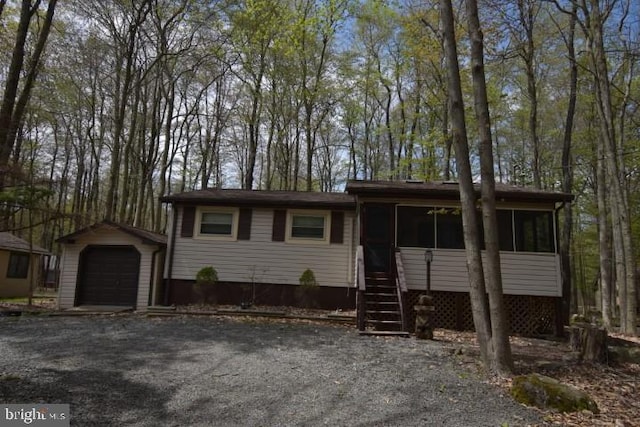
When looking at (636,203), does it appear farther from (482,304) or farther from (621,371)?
(482,304)

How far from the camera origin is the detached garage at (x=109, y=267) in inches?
466

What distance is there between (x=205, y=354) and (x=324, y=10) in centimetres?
1681

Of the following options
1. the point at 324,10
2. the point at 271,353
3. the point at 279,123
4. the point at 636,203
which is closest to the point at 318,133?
the point at 279,123

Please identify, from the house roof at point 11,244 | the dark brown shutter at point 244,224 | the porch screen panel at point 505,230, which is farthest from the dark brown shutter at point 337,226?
the house roof at point 11,244

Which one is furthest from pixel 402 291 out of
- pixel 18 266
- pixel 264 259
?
pixel 18 266

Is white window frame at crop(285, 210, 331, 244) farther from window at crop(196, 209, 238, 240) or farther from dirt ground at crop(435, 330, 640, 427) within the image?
dirt ground at crop(435, 330, 640, 427)

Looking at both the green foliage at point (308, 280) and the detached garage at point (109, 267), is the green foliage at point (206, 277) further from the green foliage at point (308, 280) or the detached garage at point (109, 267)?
the green foliage at point (308, 280)

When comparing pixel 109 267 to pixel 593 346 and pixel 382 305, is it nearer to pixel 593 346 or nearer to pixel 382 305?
pixel 382 305

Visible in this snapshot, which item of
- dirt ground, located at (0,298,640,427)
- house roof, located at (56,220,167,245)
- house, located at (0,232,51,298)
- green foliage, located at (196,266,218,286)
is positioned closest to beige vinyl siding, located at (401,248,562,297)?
dirt ground, located at (0,298,640,427)

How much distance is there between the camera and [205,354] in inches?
245

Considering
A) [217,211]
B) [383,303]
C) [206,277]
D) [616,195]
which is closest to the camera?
[383,303]

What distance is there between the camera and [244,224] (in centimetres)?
1213

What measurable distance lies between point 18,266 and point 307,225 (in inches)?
634

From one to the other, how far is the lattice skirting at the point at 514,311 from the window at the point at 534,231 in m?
1.29
